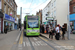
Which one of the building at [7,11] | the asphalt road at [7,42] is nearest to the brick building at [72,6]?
the building at [7,11]

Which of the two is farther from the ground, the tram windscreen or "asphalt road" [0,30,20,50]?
the tram windscreen

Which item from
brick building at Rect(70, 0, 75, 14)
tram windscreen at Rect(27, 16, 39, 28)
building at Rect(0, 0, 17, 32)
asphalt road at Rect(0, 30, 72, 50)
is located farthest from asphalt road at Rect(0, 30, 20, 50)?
brick building at Rect(70, 0, 75, 14)

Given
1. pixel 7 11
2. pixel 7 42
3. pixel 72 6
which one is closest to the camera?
pixel 7 42

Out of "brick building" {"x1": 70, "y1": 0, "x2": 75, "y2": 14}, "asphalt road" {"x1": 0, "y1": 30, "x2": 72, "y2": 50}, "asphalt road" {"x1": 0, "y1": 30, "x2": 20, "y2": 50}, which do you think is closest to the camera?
"asphalt road" {"x1": 0, "y1": 30, "x2": 72, "y2": 50}

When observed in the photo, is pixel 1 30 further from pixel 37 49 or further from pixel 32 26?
pixel 37 49

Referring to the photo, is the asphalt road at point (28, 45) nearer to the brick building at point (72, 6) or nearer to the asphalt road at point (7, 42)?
the asphalt road at point (7, 42)

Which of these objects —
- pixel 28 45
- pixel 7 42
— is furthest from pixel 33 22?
pixel 28 45

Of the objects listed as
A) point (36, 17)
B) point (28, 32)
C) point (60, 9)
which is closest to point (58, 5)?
point (60, 9)

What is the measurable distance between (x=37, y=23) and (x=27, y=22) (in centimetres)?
156

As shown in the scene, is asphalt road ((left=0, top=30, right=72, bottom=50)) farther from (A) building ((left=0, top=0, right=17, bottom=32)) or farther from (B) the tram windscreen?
(A) building ((left=0, top=0, right=17, bottom=32))

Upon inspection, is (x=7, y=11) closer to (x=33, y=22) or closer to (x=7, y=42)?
(x=33, y=22)

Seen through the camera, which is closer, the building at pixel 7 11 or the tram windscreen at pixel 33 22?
the tram windscreen at pixel 33 22

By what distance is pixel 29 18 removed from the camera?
48.5ft

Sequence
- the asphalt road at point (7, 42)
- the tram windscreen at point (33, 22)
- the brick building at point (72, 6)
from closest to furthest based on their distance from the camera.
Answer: the asphalt road at point (7, 42), the tram windscreen at point (33, 22), the brick building at point (72, 6)
